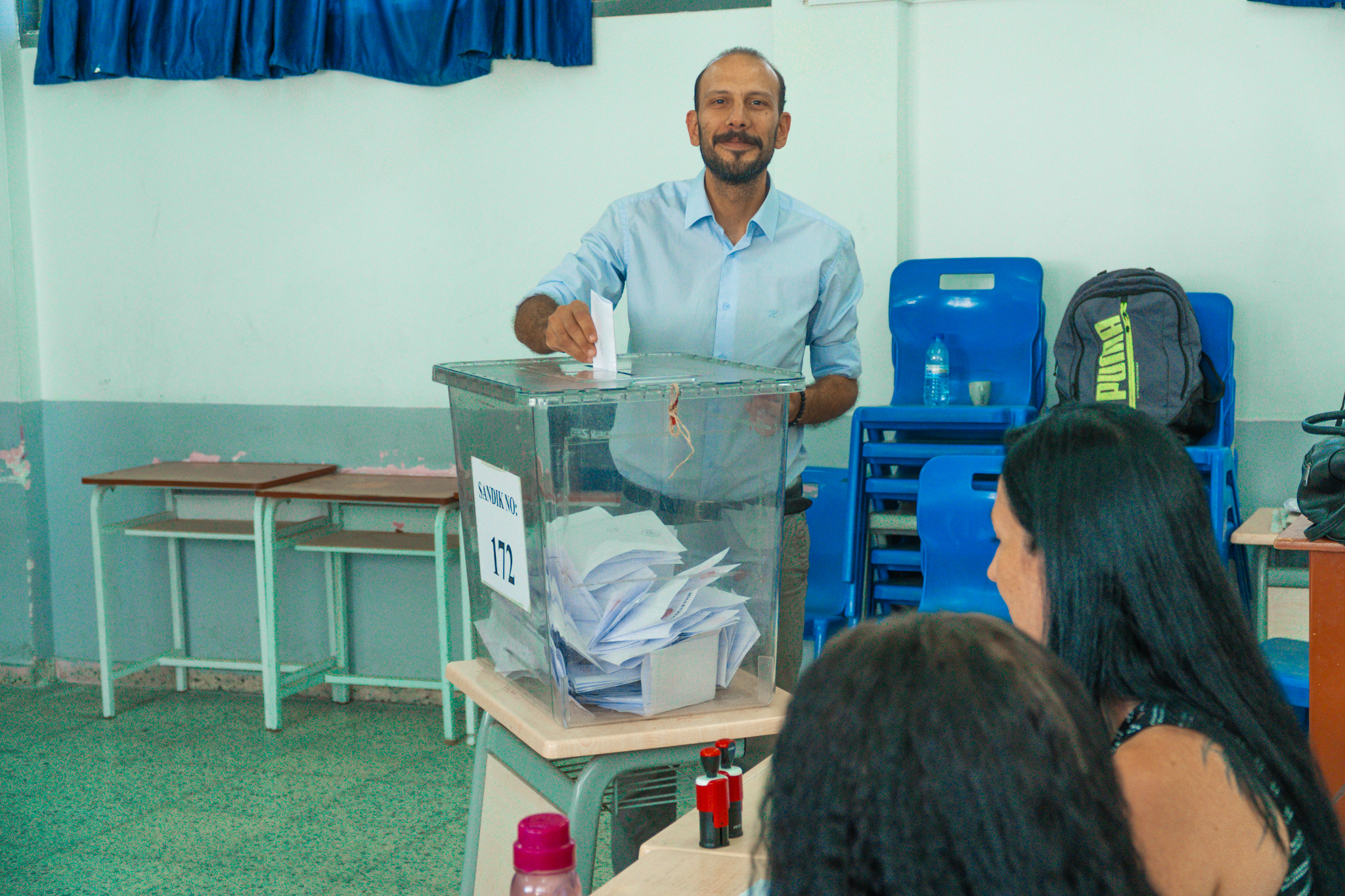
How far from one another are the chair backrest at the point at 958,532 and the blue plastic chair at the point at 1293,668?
0.62m

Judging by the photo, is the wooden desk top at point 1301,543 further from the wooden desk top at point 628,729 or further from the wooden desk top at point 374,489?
the wooden desk top at point 374,489

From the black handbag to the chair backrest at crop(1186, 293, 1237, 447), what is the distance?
0.48m

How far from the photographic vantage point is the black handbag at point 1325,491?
101 inches

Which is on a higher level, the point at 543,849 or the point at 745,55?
the point at 745,55

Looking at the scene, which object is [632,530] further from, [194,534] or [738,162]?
[194,534]

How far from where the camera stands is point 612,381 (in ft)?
4.68

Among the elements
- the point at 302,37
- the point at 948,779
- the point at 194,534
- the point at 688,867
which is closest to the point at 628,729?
the point at 688,867

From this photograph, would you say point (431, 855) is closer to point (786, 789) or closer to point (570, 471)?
point (570, 471)

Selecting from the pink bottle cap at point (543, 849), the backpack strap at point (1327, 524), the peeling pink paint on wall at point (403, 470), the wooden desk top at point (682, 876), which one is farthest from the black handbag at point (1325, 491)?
the peeling pink paint on wall at point (403, 470)

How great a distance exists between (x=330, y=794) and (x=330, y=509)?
1.20m

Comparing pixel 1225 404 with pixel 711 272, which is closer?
pixel 711 272

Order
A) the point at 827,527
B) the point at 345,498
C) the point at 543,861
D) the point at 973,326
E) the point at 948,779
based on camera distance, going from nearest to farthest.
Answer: the point at 948,779 → the point at 543,861 → the point at 973,326 → the point at 827,527 → the point at 345,498

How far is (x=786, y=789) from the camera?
65 centimetres

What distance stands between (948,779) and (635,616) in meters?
0.80
